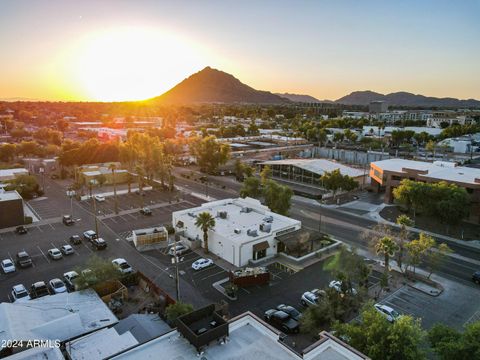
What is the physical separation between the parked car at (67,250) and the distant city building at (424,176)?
4744 centimetres

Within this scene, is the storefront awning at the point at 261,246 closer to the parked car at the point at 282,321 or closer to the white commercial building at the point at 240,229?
the white commercial building at the point at 240,229

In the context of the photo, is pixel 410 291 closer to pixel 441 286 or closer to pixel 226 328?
pixel 441 286

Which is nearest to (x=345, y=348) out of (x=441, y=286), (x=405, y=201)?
(x=441, y=286)

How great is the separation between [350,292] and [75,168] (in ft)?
211

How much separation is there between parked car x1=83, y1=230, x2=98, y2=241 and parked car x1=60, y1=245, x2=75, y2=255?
2.96 m

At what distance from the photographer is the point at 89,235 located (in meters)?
42.9

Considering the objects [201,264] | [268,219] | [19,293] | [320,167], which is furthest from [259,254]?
[320,167]

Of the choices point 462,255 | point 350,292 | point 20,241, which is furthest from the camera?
point 20,241

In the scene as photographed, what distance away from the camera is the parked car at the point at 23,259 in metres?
35.8

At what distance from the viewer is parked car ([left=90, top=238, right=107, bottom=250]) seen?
39781mm

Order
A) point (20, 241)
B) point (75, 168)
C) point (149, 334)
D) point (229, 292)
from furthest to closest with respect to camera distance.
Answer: point (75, 168) → point (20, 241) → point (229, 292) → point (149, 334)

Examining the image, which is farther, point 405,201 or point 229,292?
point 405,201

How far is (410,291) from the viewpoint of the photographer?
105ft

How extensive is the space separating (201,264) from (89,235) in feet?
52.5
